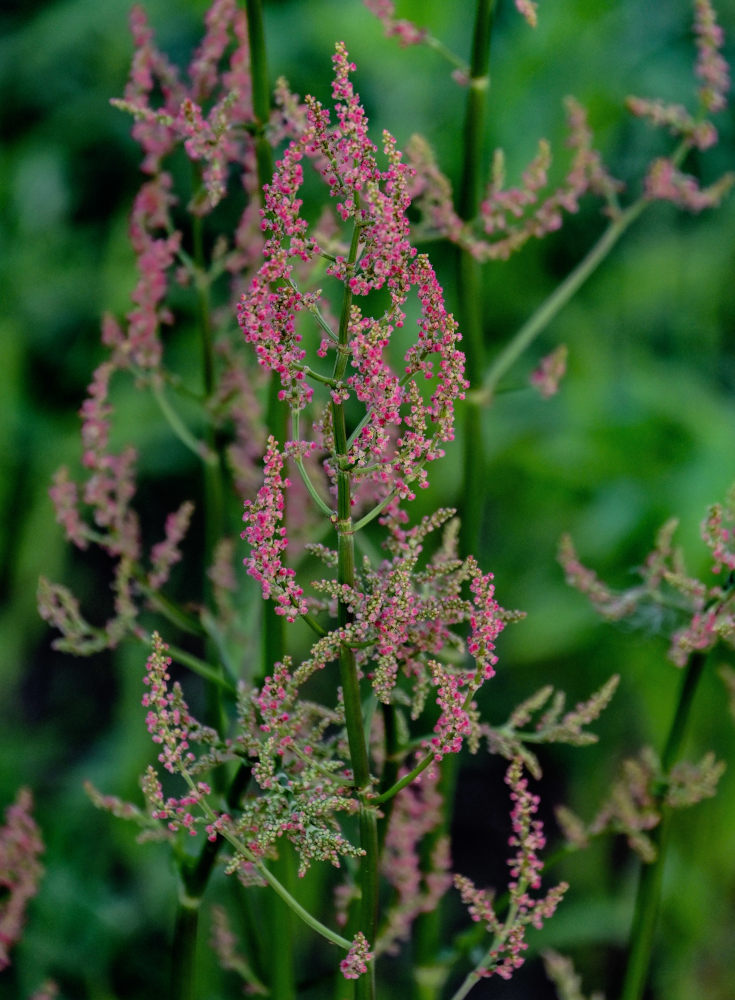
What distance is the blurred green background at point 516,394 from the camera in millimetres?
1118

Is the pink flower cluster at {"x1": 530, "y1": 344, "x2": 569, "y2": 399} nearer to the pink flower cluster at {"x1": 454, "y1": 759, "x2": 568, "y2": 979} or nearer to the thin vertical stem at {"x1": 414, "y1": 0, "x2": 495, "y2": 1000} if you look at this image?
the thin vertical stem at {"x1": 414, "y1": 0, "x2": 495, "y2": 1000}

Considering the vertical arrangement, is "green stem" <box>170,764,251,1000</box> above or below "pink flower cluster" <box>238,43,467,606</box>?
below

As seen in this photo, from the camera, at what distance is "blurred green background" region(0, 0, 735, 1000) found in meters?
1.12

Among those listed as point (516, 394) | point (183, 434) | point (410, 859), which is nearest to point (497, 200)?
point (183, 434)

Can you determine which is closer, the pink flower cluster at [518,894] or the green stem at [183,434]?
the pink flower cluster at [518,894]

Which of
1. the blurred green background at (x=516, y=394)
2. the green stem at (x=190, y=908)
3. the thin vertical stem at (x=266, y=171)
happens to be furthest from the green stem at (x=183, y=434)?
the blurred green background at (x=516, y=394)

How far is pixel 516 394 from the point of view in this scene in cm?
130

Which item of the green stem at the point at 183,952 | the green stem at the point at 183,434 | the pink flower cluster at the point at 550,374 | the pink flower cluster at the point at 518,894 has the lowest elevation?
the green stem at the point at 183,952

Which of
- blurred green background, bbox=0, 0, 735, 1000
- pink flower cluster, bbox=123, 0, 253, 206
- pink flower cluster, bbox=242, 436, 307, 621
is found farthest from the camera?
blurred green background, bbox=0, 0, 735, 1000

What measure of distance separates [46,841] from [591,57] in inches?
39.0

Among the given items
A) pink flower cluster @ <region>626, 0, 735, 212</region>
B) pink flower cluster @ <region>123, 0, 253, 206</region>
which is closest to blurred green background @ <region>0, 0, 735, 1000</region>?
pink flower cluster @ <region>626, 0, 735, 212</region>

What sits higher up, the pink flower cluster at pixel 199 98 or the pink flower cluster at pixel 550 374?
the pink flower cluster at pixel 199 98

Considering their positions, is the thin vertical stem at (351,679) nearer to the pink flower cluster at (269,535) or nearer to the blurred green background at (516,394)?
the pink flower cluster at (269,535)

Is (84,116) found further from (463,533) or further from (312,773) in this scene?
(312,773)
